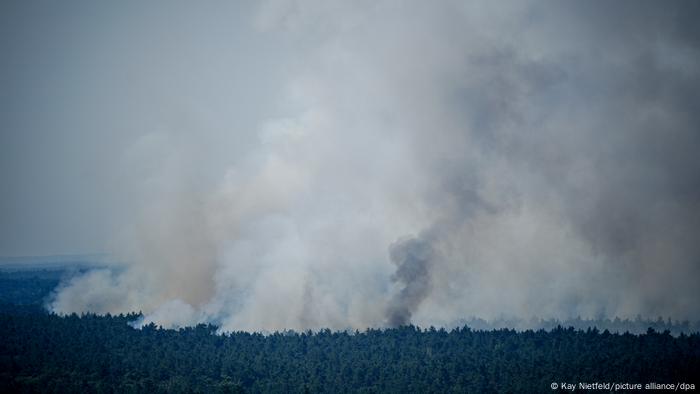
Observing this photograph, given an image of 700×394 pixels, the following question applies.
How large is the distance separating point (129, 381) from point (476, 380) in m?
41.0

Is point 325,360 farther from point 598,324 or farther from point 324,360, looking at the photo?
point 598,324

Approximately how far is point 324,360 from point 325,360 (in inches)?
9.4

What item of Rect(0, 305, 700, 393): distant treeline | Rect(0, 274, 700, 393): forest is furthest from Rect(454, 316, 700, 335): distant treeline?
Rect(0, 305, 700, 393): distant treeline

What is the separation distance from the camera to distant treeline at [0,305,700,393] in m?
78.6

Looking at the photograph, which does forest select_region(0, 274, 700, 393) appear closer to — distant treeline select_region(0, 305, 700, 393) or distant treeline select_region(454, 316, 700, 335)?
distant treeline select_region(0, 305, 700, 393)

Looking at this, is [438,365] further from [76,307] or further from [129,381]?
[76,307]

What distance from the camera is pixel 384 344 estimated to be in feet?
325

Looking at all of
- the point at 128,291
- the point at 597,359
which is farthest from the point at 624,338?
the point at 128,291

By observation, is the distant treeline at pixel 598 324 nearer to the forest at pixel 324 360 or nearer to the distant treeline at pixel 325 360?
the forest at pixel 324 360

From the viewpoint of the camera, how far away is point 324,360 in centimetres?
9238

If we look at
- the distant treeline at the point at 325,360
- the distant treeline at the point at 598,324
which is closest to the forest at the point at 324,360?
the distant treeline at the point at 325,360

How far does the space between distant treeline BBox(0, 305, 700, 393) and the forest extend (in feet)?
0.52

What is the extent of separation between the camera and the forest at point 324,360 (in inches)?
3095

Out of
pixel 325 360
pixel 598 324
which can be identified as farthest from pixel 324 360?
pixel 598 324
